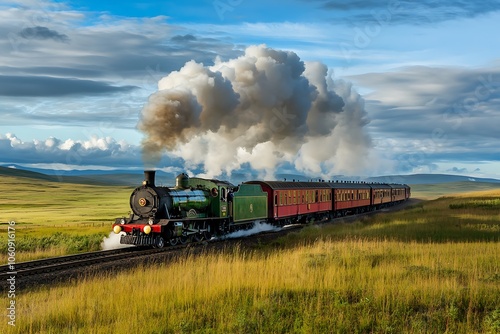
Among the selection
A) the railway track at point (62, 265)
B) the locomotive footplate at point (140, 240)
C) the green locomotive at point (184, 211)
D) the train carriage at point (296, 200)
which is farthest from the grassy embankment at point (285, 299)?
the train carriage at point (296, 200)

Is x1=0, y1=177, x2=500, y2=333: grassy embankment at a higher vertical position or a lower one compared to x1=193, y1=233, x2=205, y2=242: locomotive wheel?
higher

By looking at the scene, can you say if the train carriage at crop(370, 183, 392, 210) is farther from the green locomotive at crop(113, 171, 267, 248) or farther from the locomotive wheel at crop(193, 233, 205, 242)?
the locomotive wheel at crop(193, 233, 205, 242)

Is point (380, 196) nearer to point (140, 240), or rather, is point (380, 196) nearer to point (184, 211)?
point (184, 211)

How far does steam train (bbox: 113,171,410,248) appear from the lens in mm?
22969

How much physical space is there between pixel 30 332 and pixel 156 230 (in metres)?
13.1

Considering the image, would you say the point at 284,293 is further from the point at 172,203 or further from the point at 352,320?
the point at 172,203

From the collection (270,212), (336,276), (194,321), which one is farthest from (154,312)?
(270,212)

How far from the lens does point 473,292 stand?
11.3 meters

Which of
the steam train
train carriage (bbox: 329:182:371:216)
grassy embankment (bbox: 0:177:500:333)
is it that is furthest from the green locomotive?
train carriage (bbox: 329:182:371:216)

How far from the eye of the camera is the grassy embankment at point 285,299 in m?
9.66

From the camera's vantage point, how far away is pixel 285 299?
11.0 metres

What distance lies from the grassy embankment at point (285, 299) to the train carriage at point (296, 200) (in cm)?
1798

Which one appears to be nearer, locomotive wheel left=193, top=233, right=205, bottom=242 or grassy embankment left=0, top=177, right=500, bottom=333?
grassy embankment left=0, top=177, right=500, bottom=333

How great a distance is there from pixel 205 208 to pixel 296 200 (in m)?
12.6
